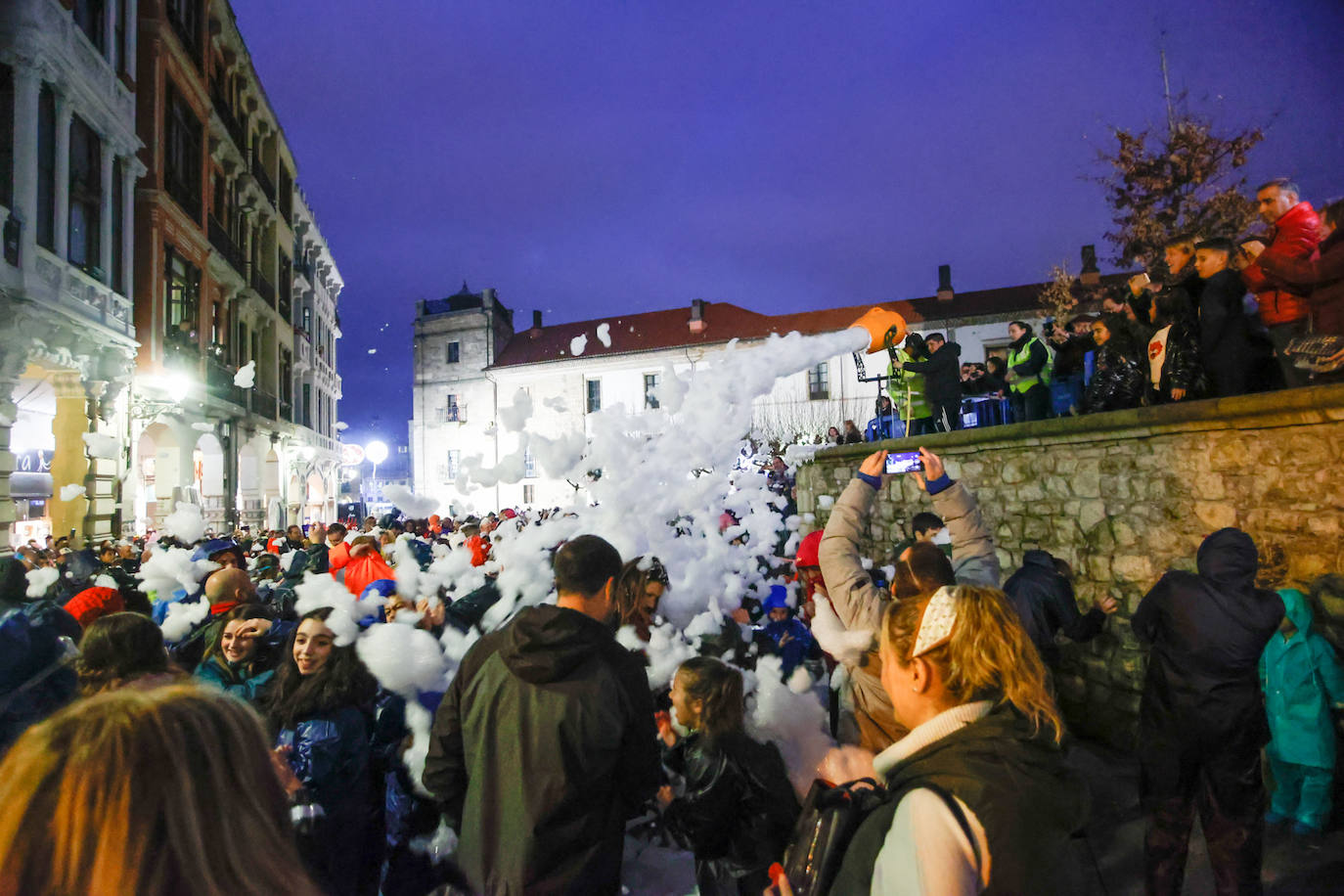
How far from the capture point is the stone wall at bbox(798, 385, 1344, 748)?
4.11 metres

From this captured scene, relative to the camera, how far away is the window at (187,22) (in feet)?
54.3

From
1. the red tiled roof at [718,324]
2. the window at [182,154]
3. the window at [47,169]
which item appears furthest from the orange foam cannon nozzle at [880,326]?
the red tiled roof at [718,324]

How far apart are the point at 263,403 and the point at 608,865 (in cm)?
2542

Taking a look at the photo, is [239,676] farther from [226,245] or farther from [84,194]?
[226,245]

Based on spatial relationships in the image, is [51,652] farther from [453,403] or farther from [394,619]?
[453,403]

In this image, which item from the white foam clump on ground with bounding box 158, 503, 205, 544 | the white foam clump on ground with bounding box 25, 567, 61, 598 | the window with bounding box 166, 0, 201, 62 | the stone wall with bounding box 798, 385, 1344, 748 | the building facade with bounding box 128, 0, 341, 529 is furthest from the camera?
the window with bounding box 166, 0, 201, 62

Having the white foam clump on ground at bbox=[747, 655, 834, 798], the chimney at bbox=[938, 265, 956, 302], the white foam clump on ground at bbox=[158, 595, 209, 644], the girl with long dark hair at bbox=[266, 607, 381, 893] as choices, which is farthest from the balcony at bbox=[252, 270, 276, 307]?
the chimney at bbox=[938, 265, 956, 302]

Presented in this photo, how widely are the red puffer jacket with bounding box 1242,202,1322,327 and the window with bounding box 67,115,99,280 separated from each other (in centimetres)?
1570

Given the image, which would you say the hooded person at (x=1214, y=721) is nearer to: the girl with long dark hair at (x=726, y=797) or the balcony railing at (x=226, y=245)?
the girl with long dark hair at (x=726, y=797)

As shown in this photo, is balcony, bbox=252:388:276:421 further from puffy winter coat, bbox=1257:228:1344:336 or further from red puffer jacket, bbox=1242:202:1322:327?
puffy winter coat, bbox=1257:228:1344:336

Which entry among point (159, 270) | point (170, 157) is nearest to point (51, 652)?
point (159, 270)

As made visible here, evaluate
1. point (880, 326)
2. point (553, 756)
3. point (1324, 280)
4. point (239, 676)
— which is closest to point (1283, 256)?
point (1324, 280)

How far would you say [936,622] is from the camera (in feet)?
5.23

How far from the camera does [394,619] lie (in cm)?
404
